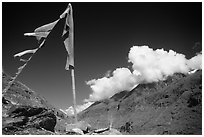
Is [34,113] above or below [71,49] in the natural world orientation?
above

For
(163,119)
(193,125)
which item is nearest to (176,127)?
(193,125)

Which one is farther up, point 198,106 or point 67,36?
point 198,106

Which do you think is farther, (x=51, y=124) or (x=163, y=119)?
(x=163, y=119)

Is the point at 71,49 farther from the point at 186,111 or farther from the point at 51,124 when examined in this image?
the point at 186,111

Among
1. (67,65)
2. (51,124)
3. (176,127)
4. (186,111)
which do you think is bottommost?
(67,65)

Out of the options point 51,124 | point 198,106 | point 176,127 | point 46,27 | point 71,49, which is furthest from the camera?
point 198,106

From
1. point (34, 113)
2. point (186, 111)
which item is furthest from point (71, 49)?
point (186, 111)

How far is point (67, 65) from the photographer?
2.41 metres

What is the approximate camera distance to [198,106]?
18588 centimetres

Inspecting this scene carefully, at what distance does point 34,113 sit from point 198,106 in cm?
17167

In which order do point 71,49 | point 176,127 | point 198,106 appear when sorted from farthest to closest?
point 198,106, point 176,127, point 71,49

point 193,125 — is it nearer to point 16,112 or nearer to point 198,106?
point 198,106

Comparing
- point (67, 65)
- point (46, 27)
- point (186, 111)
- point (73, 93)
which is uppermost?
point (186, 111)

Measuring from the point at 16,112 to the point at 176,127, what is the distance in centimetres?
14851
